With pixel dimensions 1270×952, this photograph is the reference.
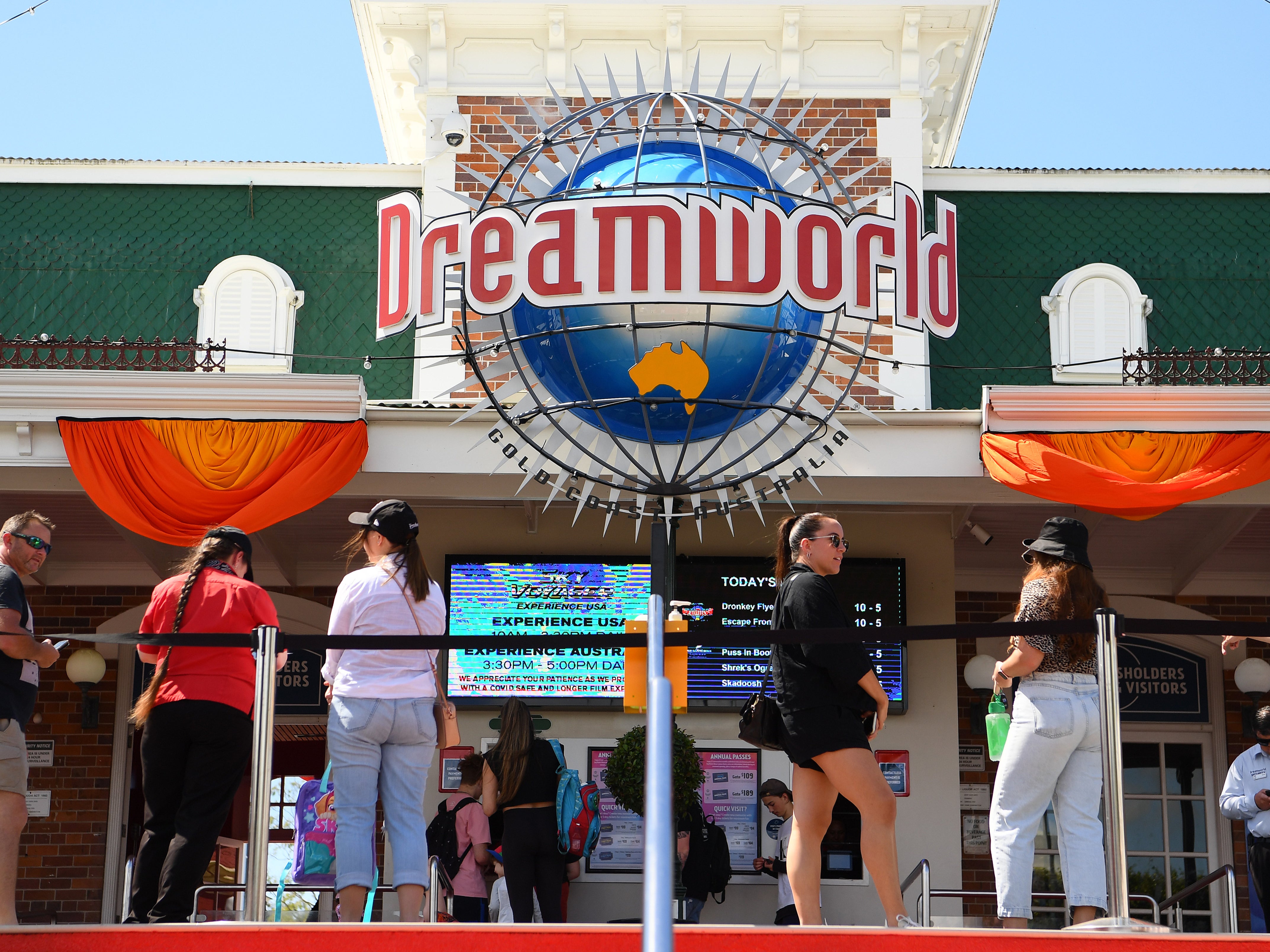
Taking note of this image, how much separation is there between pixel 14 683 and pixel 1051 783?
356 cm

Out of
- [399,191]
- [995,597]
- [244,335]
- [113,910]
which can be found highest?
[399,191]

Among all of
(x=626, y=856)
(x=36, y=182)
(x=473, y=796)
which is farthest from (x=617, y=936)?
(x=36, y=182)

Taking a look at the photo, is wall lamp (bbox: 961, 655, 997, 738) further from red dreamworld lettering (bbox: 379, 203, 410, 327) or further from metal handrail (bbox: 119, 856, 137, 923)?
metal handrail (bbox: 119, 856, 137, 923)

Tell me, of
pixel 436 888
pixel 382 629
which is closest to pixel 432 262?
pixel 382 629

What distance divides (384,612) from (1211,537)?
7224 mm

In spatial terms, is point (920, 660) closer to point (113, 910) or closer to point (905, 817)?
point (905, 817)

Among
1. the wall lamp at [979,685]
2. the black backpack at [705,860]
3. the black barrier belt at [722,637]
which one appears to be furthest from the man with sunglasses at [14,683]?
the wall lamp at [979,685]

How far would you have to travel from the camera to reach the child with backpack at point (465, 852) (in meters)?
7.14

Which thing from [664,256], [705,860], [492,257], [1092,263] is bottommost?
[705,860]

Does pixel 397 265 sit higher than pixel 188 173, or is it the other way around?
pixel 188 173

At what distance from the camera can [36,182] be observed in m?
11.9

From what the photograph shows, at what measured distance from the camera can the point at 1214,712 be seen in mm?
11328

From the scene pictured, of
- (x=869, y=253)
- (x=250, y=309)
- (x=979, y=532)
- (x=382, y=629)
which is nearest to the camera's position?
(x=382, y=629)

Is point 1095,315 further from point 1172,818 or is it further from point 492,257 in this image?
point 492,257
